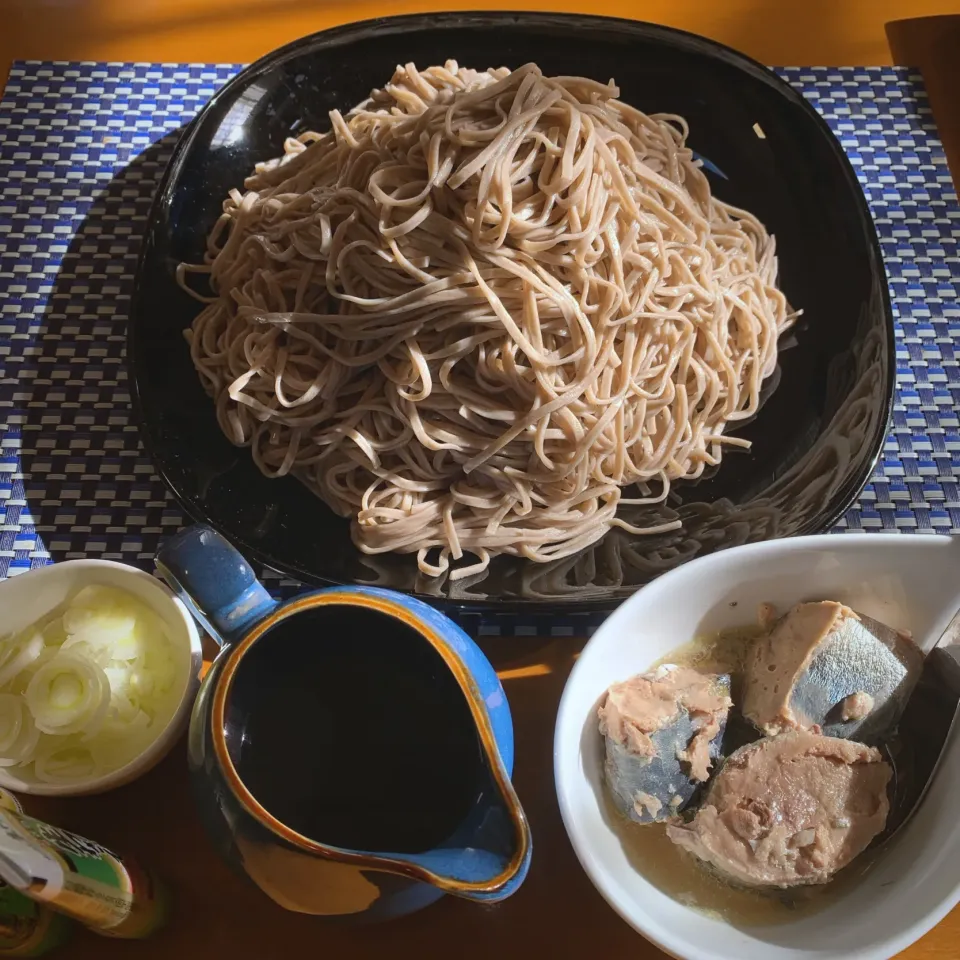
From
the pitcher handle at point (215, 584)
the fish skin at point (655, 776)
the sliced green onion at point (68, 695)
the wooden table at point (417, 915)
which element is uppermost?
the pitcher handle at point (215, 584)

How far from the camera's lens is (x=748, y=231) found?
1.29 m

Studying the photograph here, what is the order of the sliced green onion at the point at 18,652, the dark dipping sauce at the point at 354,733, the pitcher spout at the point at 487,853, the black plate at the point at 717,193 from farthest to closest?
the black plate at the point at 717,193, the sliced green onion at the point at 18,652, the dark dipping sauce at the point at 354,733, the pitcher spout at the point at 487,853

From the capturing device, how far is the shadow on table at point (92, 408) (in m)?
1.14

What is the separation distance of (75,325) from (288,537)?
0.58m

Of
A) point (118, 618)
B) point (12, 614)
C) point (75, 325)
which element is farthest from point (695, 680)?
point (75, 325)

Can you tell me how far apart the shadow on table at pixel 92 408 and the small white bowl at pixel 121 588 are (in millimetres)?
195

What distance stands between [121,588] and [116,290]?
0.64 metres

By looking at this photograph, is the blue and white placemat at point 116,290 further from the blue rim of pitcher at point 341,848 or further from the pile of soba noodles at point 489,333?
the blue rim of pitcher at point 341,848

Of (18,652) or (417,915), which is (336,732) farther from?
(18,652)

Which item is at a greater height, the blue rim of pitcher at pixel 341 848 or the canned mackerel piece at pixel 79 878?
the blue rim of pitcher at pixel 341 848

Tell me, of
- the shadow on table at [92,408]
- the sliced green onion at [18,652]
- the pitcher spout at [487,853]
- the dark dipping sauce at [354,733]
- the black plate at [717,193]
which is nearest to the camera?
the pitcher spout at [487,853]

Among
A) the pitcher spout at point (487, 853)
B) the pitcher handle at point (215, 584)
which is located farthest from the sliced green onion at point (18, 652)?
the pitcher spout at point (487, 853)

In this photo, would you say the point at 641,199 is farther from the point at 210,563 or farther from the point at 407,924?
the point at 407,924

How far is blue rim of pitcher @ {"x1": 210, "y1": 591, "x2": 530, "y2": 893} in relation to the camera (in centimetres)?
61
